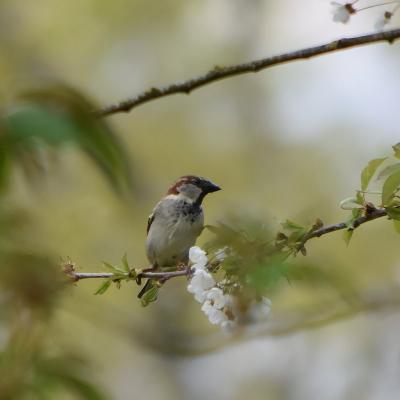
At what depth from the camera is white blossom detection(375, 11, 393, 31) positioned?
167 cm

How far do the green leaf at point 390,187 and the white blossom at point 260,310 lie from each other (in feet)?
1.06

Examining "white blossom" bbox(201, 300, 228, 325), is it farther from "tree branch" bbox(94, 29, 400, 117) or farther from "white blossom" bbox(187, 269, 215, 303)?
"tree branch" bbox(94, 29, 400, 117)

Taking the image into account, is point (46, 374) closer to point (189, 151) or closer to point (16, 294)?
point (16, 294)

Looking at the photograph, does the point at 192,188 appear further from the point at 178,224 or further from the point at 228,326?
the point at 228,326

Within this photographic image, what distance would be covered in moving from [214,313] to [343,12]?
26.2 inches

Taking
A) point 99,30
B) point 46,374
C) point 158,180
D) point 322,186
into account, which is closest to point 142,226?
point 158,180

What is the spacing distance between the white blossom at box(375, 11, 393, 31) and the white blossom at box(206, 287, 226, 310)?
601 mm

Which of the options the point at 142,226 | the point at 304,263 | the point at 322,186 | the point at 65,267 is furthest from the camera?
the point at 322,186

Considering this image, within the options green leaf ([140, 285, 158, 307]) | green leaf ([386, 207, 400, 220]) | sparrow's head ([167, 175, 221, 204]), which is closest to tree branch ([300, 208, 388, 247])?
green leaf ([386, 207, 400, 220])

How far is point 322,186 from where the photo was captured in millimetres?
12500

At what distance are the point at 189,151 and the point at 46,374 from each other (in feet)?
39.3

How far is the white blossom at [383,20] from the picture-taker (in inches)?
65.7

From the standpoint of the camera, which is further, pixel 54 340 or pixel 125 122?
pixel 125 122

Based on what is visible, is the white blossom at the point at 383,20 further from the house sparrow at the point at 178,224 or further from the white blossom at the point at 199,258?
the house sparrow at the point at 178,224
